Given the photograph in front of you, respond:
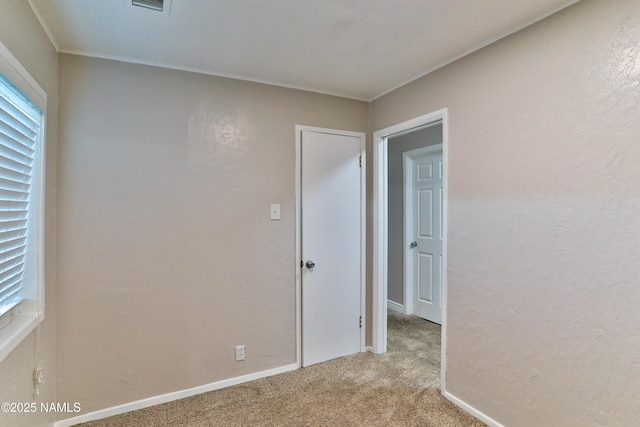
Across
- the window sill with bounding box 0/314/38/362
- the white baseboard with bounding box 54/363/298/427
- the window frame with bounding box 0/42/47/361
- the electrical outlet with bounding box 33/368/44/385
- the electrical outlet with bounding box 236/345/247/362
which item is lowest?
the white baseboard with bounding box 54/363/298/427

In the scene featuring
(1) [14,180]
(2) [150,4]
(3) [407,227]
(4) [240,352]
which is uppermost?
(2) [150,4]

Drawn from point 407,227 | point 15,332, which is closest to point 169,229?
point 15,332

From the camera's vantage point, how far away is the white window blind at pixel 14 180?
1377 millimetres

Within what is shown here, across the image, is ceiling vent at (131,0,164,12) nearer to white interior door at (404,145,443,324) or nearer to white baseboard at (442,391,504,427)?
white baseboard at (442,391,504,427)

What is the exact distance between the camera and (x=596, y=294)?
1.49 meters

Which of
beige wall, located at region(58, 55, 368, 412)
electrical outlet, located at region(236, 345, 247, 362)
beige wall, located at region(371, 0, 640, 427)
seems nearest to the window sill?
beige wall, located at region(58, 55, 368, 412)

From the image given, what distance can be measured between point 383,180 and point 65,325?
8.47ft

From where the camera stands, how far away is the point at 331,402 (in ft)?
7.25

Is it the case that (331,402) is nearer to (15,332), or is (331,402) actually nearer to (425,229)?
(15,332)

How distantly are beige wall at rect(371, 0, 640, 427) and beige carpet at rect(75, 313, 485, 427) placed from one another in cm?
29

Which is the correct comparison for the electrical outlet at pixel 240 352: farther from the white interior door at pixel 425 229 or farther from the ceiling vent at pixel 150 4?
the white interior door at pixel 425 229

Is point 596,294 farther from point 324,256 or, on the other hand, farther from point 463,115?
point 324,256

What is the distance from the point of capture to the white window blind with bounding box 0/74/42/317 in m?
1.38

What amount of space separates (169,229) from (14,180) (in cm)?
88
